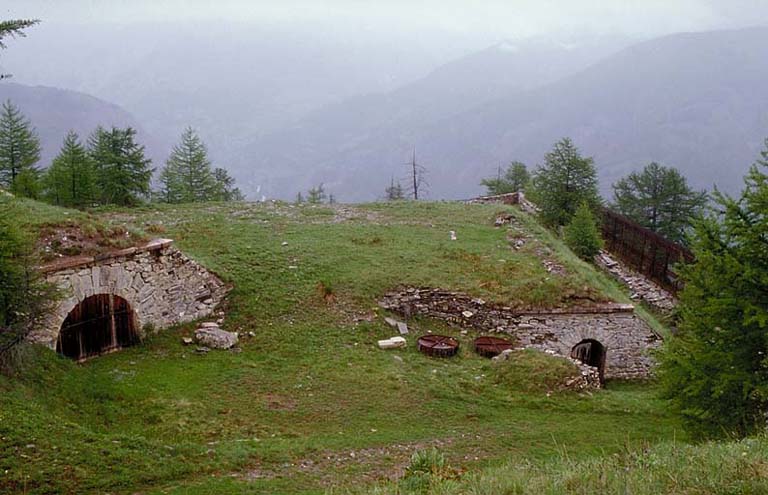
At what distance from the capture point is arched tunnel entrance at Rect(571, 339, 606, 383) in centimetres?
1809

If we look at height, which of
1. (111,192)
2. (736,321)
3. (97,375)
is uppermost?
(111,192)

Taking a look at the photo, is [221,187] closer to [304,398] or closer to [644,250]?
[644,250]

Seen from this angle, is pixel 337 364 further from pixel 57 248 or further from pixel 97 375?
pixel 57 248

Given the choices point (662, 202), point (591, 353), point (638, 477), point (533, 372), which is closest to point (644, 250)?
point (662, 202)

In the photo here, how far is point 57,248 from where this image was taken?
14.3 metres

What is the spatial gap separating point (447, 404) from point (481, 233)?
539 inches

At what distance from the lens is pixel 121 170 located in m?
32.4

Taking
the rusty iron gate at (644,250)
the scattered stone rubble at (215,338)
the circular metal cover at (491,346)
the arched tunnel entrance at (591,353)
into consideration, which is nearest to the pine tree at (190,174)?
the rusty iron gate at (644,250)

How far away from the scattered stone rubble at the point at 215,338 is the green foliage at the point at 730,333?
10094 mm

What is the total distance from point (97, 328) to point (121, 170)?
20276 mm

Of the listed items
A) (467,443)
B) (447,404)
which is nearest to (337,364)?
(447,404)

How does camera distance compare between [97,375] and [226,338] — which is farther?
[226,338]

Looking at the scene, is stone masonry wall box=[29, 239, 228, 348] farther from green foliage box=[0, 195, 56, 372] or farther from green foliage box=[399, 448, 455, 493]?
green foliage box=[399, 448, 455, 493]

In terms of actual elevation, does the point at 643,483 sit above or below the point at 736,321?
below
